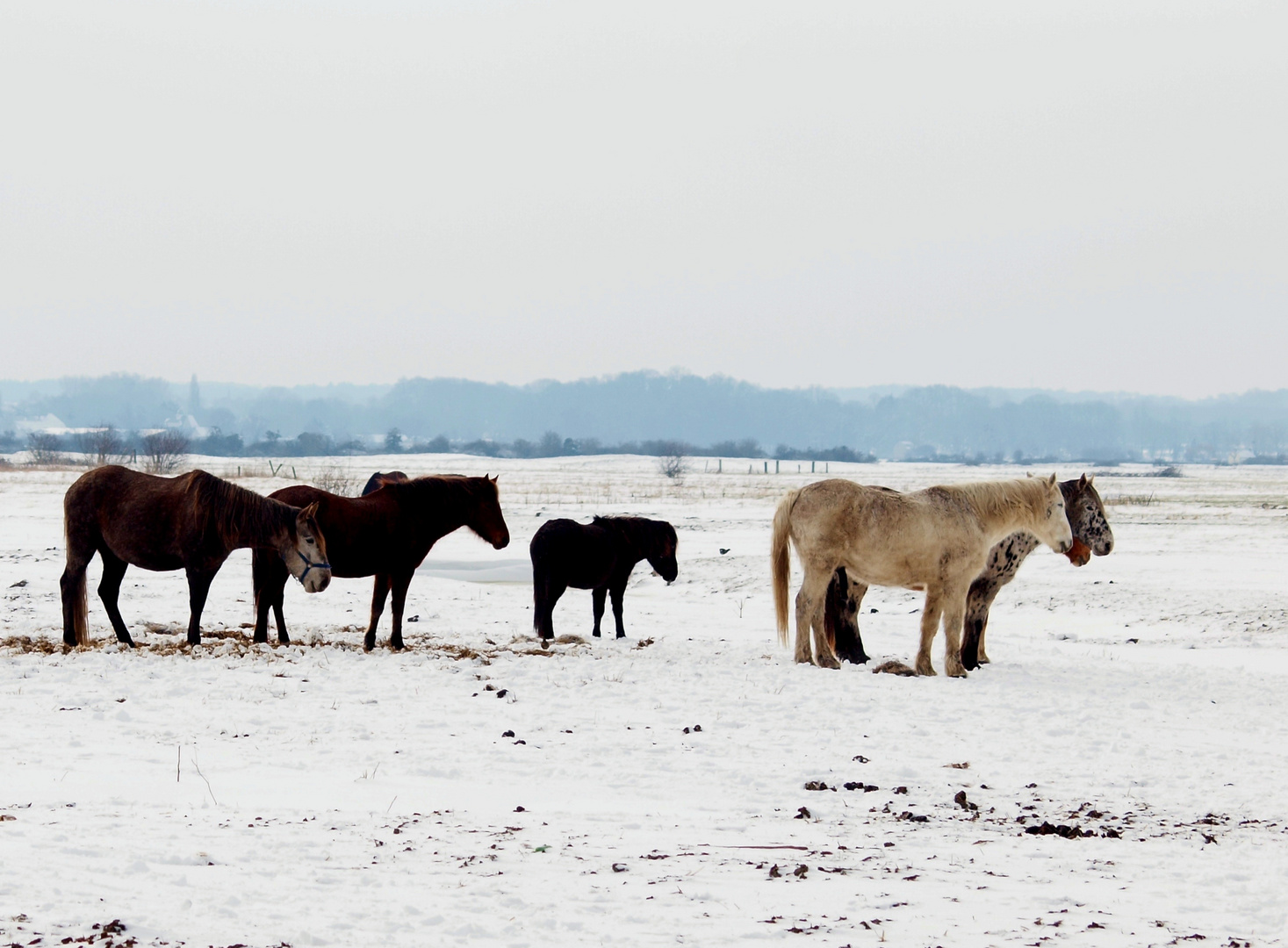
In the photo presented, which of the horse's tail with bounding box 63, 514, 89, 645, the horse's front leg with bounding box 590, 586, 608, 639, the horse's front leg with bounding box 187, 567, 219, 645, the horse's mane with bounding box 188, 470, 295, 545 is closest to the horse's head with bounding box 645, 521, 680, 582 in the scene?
the horse's front leg with bounding box 590, 586, 608, 639

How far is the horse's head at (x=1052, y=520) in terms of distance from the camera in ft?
37.5

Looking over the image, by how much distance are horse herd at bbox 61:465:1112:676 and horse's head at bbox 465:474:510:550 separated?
0.05 ft

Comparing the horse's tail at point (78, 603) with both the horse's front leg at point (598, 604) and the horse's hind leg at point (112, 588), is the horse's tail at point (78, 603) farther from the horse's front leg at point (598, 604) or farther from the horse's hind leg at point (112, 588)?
the horse's front leg at point (598, 604)

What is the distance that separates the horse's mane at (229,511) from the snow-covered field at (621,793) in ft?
3.72

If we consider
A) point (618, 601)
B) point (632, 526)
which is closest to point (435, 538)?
point (618, 601)

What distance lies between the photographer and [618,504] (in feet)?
128

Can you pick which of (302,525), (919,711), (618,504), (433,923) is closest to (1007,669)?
Result: (919,711)

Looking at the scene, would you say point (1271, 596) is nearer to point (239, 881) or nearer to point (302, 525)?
point (302, 525)

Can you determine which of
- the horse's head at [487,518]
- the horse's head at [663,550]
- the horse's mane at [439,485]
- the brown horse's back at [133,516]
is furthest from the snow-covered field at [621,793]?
the horse's mane at [439,485]

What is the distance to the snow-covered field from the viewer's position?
4168 mm

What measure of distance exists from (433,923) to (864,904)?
1.64m

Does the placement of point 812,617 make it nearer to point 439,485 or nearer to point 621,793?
point 439,485

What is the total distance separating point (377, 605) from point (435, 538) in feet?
2.91

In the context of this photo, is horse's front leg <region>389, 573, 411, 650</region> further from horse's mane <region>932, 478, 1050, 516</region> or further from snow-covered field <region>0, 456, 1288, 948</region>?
horse's mane <region>932, 478, 1050, 516</region>
